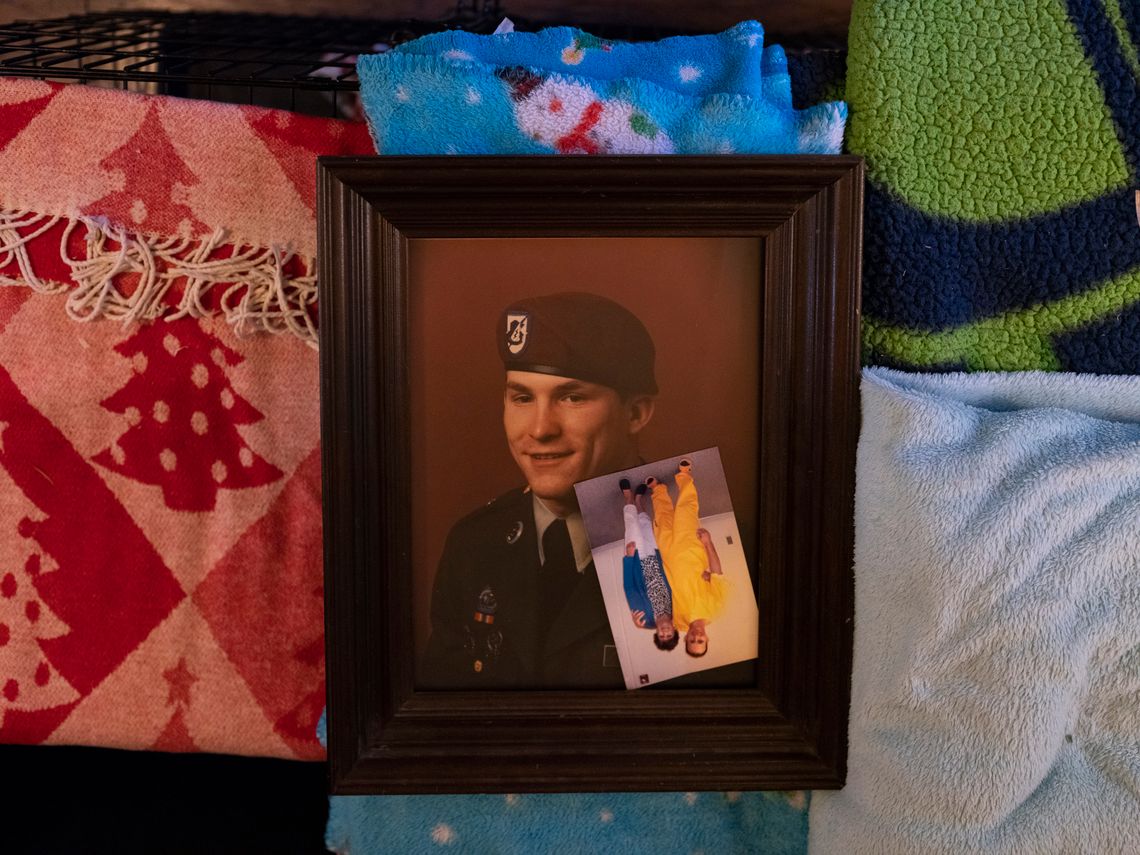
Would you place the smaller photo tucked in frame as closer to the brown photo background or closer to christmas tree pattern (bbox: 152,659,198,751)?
the brown photo background

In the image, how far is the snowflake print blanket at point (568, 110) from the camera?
591 mm

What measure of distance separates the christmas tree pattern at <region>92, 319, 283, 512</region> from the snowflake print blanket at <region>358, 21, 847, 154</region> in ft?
0.92

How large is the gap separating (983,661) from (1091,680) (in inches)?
3.0

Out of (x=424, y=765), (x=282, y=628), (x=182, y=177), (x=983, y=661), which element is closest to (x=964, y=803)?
(x=983, y=661)

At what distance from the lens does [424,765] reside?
601 millimetres

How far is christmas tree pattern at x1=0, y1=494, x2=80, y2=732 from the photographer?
751mm

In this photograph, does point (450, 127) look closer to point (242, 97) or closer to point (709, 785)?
point (242, 97)

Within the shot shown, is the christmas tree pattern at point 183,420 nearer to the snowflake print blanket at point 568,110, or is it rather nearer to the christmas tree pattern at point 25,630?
the christmas tree pattern at point 25,630

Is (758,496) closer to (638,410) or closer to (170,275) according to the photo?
(638,410)

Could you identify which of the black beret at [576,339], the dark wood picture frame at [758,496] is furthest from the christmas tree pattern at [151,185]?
the black beret at [576,339]

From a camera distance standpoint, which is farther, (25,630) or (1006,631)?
(25,630)

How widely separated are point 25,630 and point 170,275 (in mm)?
377

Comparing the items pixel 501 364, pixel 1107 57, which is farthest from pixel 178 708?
pixel 1107 57

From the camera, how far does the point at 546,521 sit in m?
0.60
